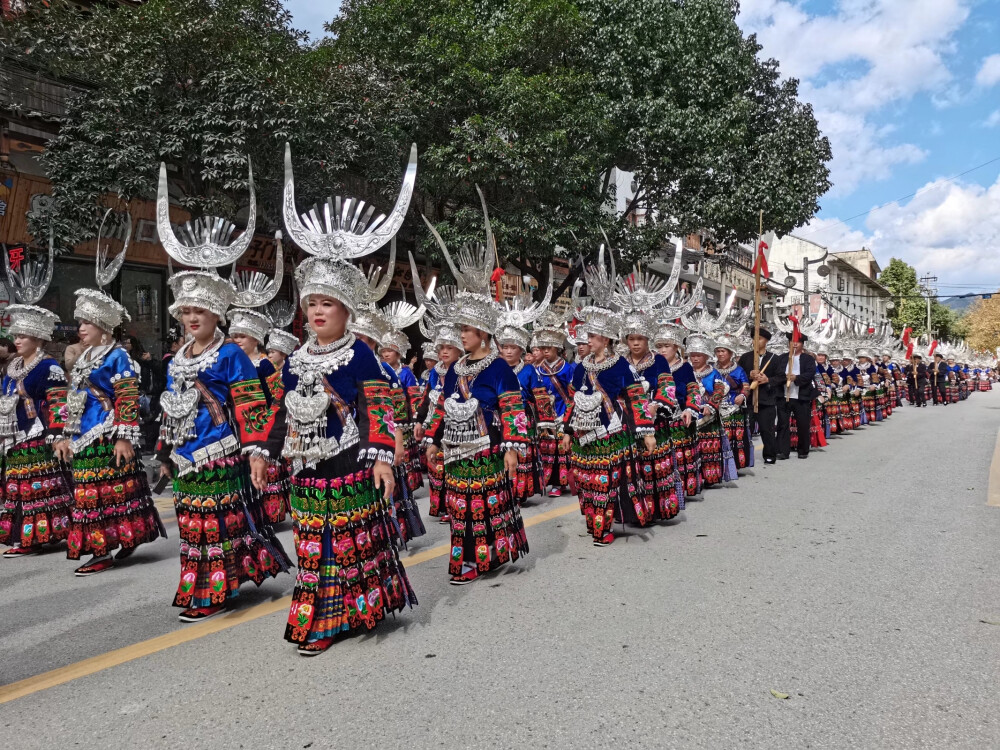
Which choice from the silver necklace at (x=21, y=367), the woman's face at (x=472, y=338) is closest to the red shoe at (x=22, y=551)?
the silver necklace at (x=21, y=367)

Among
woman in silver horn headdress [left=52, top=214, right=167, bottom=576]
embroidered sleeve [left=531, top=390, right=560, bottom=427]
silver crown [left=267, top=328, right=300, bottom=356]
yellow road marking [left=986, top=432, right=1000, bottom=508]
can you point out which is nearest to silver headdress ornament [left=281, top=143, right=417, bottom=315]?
woman in silver horn headdress [left=52, top=214, right=167, bottom=576]

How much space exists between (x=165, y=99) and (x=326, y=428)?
32.0 feet

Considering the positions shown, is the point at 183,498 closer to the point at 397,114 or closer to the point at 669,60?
the point at 397,114

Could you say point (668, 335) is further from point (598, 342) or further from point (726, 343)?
point (726, 343)

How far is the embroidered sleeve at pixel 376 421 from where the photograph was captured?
3.87 m

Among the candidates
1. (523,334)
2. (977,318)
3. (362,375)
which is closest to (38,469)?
(362,375)

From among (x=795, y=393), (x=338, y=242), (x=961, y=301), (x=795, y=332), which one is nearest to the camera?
(x=338, y=242)

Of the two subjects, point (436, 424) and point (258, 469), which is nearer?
point (258, 469)

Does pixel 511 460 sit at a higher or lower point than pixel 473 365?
lower

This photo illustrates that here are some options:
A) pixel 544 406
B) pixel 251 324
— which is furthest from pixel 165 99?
pixel 544 406

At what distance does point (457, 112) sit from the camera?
16156 mm

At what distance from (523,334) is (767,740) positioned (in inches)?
208

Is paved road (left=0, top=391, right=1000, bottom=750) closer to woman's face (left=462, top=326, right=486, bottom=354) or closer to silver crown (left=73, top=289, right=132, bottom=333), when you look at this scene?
woman's face (left=462, top=326, right=486, bottom=354)

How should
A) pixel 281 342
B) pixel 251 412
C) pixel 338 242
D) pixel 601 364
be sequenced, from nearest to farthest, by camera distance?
pixel 338 242 → pixel 251 412 → pixel 601 364 → pixel 281 342
